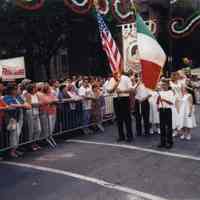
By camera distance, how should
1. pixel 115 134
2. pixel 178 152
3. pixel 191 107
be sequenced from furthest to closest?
pixel 115 134 → pixel 191 107 → pixel 178 152

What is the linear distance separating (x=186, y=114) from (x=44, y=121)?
348 centimetres

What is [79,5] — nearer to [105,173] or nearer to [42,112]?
[42,112]

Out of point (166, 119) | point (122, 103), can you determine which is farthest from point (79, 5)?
point (166, 119)

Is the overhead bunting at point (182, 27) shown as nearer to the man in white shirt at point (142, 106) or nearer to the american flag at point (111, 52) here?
the american flag at point (111, 52)

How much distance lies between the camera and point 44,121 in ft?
37.3

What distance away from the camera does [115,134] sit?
506 inches

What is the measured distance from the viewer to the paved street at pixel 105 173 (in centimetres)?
717

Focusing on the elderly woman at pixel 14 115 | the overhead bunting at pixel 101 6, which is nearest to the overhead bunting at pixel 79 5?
the overhead bunting at pixel 101 6

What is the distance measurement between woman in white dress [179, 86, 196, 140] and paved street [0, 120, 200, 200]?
1.37 ft

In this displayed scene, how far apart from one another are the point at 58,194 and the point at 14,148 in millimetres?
3410

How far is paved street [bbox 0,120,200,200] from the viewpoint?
282 inches

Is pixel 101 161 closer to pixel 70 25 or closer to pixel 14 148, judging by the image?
pixel 14 148

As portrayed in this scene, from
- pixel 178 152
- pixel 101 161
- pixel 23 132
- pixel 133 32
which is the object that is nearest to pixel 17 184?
pixel 101 161

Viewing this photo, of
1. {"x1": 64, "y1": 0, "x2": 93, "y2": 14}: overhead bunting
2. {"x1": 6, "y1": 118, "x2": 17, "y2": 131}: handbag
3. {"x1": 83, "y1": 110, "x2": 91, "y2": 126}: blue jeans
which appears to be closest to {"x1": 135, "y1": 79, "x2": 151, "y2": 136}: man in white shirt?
{"x1": 83, "y1": 110, "x2": 91, "y2": 126}: blue jeans
